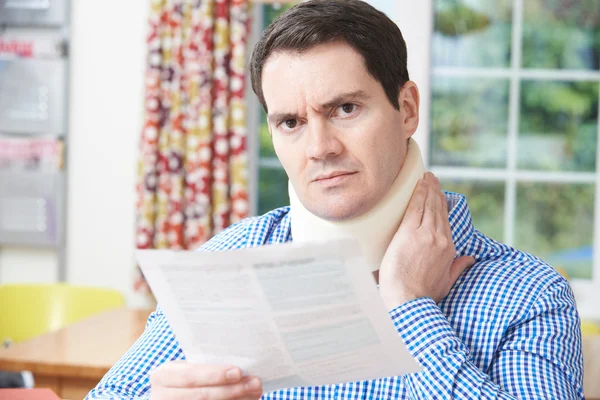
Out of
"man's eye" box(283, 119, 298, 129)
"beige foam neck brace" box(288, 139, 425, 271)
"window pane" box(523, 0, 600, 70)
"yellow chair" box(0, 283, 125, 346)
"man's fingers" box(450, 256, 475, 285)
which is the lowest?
"yellow chair" box(0, 283, 125, 346)

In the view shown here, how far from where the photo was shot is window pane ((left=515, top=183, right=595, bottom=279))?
3.62 m

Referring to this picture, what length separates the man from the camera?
1242mm

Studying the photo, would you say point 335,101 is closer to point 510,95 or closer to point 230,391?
point 230,391

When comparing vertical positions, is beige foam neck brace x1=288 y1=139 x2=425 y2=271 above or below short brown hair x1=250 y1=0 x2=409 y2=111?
below

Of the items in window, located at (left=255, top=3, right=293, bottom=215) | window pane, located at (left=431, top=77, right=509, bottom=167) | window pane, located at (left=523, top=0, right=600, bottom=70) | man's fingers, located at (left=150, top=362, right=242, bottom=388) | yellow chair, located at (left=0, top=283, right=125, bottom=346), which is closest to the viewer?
man's fingers, located at (left=150, top=362, right=242, bottom=388)

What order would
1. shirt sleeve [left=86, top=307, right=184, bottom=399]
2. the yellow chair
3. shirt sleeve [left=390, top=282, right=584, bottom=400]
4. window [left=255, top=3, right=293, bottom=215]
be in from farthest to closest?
window [left=255, top=3, right=293, bottom=215] < the yellow chair < shirt sleeve [left=86, top=307, right=184, bottom=399] < shirt sleeve [left=390, top=282, right=584, bottom=400]

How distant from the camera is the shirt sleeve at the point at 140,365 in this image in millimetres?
1419

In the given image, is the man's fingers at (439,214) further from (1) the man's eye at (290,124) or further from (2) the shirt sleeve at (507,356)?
(1) the man's eye at (290,124)

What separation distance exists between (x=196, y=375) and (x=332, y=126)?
0.47 meters

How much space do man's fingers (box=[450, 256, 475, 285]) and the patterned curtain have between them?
2.43m

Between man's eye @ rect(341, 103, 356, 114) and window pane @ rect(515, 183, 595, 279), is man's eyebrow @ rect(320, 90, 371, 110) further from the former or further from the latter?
window pane @ rect(515, 183, 595, 279)

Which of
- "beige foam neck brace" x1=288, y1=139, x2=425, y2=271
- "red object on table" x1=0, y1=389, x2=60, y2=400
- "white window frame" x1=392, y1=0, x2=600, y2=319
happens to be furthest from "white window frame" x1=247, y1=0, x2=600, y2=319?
"red object on table" x1=0, y1=389, x2=60, y2=400

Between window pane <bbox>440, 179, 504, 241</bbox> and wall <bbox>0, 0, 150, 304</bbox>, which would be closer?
window pane <bbox>440, 179, 504, 241</bbox>

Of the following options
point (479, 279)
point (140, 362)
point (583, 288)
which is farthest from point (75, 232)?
point (479, 279)
